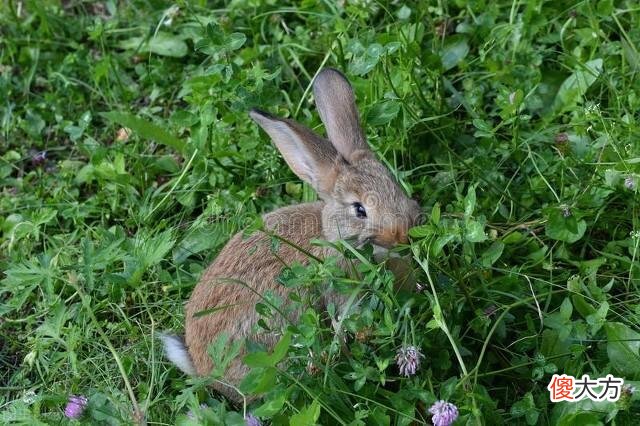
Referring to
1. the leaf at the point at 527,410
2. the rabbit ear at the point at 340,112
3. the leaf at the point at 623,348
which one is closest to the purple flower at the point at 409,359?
the leaf at the point at 527,410

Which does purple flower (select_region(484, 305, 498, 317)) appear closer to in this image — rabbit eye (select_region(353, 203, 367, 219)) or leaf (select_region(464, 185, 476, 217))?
leaf (select_region(464, 185, 476, 217))

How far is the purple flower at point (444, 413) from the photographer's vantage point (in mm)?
3576

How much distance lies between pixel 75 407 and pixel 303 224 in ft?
4.53

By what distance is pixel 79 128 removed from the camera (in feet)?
18.2

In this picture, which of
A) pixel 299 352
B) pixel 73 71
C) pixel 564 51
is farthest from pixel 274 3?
pixel 299 352

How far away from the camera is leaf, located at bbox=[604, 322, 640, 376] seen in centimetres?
385

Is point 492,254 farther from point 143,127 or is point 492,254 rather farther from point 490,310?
point 143,127

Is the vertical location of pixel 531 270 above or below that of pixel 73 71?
below

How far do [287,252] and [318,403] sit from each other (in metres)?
1.11

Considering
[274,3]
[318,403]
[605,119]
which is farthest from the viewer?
[274,3]

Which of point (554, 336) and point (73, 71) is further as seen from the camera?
point (73, 71)

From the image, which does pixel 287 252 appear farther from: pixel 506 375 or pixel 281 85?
pixel 281 85

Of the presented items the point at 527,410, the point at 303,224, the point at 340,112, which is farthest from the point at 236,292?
the point at 527,410

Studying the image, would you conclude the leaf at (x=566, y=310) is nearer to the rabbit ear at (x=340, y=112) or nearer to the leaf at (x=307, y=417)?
the leaf at (x=307, y=417)
